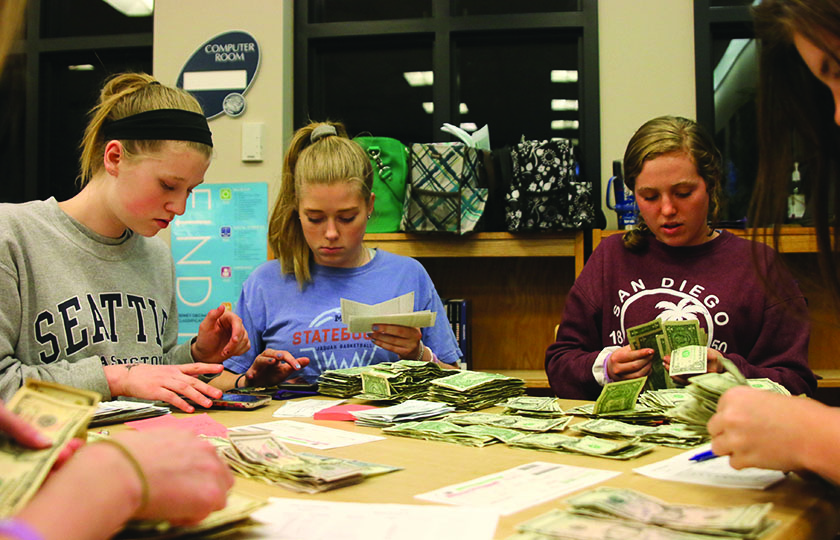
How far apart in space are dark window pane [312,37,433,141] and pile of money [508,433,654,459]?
110 inches

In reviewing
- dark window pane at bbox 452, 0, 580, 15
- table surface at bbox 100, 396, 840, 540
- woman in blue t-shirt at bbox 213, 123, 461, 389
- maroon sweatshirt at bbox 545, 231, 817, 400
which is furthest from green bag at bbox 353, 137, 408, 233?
table surface at bbox 100, 396, 840, 540

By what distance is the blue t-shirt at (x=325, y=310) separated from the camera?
2049 mm

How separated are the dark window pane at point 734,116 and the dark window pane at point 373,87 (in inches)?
59.3

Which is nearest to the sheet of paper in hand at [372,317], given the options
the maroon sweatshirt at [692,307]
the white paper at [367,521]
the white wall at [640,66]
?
the maroon sweatshirt at [692,307]

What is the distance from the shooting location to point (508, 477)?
935 millimetres

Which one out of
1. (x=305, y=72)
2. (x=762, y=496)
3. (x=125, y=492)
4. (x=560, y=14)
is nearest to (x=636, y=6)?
(x=560, y=14)

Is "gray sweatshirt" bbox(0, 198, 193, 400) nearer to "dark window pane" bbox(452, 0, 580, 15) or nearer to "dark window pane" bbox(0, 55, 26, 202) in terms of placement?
"dark window pane" bbox(0, 55, 26, 202)

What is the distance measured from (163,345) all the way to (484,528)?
1449mm

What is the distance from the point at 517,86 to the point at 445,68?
42cm

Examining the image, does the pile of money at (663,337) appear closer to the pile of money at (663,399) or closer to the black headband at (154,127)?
the pile of money at (663,399)

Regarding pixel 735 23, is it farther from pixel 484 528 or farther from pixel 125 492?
pixel 125 492

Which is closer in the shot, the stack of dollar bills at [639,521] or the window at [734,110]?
the stack of dollar bills at [639,521]

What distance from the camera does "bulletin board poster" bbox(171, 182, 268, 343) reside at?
3.47m

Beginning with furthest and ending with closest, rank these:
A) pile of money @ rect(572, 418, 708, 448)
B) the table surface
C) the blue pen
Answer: pile of money @ rect(572, 418, 708, 448) → the blue pen → the table surface
